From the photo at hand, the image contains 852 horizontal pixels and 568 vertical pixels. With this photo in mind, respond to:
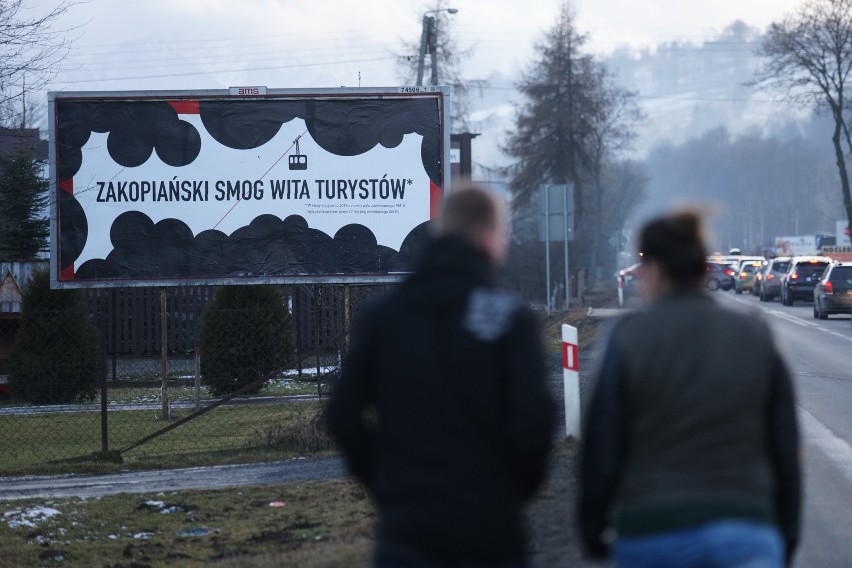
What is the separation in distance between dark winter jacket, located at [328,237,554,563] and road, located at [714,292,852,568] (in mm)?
1204

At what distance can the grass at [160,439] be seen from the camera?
14.0m

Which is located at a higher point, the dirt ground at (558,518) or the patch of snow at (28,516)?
the dirt ground at (558,518)

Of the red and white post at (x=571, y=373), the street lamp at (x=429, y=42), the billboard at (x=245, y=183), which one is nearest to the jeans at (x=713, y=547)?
the red and white post at (x=571, y=373)

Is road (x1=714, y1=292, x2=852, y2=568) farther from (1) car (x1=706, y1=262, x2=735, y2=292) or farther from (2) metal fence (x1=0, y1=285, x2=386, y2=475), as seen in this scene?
(1) car (x1=706, y1=262, x2=735, y2=292)

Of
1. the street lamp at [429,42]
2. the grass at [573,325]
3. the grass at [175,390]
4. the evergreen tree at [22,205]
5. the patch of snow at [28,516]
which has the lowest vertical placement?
the patch of snow at [28,516]

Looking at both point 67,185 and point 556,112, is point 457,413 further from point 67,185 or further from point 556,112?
point 556,112

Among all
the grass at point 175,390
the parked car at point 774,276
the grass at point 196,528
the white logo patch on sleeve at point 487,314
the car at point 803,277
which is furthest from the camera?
the parked car at point 774,276

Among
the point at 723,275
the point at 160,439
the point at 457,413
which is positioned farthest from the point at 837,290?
the point at 457,413

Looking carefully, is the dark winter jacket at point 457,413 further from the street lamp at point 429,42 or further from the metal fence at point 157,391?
the street lamp at point 429,42

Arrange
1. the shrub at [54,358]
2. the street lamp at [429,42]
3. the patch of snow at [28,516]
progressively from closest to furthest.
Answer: the patch of snow at [28,516] < the shrub at [54,358] < the street lamp at [429,42]

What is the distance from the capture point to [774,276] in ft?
158

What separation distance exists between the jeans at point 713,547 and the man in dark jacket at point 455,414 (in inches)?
13.7

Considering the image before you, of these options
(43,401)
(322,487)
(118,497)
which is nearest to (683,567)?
(322,487)

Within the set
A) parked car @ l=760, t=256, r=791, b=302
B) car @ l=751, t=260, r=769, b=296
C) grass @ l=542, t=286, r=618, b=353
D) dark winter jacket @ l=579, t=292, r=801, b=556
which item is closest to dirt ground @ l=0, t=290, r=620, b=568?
dark winter jacket @ l=579, t=292, r=801, b=556
